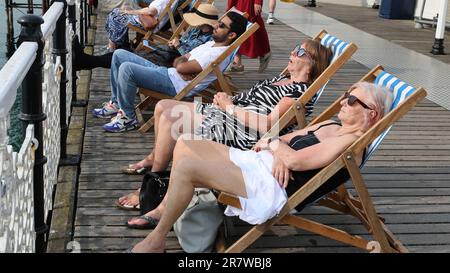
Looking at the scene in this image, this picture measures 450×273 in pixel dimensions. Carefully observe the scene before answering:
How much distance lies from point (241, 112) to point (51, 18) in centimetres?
125

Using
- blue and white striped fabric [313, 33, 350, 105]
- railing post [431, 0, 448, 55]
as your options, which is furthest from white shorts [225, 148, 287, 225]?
railing post [431, 0, 448, 55]

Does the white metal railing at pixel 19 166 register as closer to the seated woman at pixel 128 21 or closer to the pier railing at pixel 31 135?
the pier railing at pixel 31 135

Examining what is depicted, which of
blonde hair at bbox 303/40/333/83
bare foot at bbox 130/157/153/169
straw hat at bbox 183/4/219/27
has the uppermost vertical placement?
blonde hair at bbox 303/40/333/83

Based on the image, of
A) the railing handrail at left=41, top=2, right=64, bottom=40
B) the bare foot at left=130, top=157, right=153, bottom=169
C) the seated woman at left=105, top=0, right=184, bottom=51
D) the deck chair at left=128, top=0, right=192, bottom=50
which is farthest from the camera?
the deck chair at left=128, top=0, right=192, bottom=50

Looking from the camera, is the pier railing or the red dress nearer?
the pier railing

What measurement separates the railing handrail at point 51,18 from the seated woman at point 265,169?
0.99 meters

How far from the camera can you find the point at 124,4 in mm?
8727

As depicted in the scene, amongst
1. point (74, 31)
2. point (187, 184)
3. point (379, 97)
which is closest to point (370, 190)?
point (379, 97)

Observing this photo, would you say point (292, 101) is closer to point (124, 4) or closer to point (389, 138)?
point (389, 138)

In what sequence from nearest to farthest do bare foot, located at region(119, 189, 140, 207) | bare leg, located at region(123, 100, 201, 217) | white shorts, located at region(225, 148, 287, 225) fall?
white shorts, located at region(225, 148, 287, 225), bare foot, located at region(119, 189, 140, 207), bare leg, located at region(123, 100, 201, 217)

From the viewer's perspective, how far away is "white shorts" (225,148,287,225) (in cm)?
321

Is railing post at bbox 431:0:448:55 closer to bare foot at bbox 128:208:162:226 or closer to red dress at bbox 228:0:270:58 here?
red dress at bbox 228:0:270:58

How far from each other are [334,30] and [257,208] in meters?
9.12

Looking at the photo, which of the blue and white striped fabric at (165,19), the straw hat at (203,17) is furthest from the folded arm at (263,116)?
the blue and white striped fabric at (165,19)
